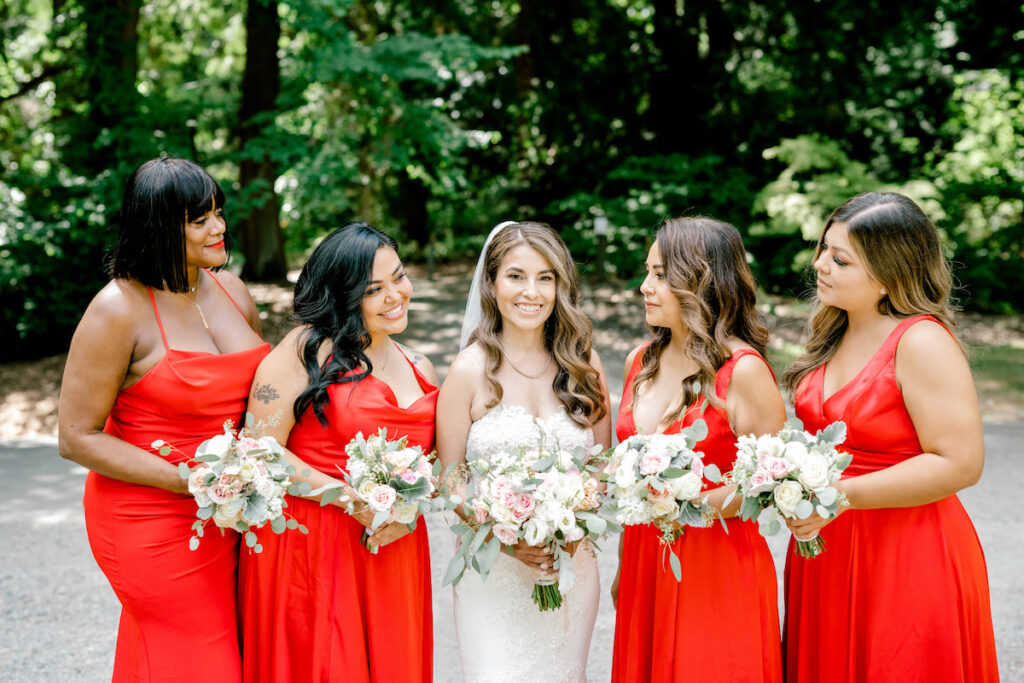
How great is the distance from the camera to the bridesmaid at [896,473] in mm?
2818

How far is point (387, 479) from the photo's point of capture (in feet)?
9.43

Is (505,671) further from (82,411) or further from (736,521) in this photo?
(82,411)

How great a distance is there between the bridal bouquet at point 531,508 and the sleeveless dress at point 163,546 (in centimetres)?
104

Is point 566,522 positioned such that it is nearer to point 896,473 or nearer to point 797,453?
point 797,453

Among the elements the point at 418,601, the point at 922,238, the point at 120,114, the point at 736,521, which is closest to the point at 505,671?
the point at 418,601

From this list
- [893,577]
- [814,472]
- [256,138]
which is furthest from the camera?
[256,138]

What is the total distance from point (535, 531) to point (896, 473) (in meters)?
1.31

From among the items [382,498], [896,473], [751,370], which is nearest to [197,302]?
[382,498]

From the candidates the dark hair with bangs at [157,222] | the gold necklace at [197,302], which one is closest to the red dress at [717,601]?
the gold necklace at [197,302]

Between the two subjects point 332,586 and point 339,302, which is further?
point 339,302

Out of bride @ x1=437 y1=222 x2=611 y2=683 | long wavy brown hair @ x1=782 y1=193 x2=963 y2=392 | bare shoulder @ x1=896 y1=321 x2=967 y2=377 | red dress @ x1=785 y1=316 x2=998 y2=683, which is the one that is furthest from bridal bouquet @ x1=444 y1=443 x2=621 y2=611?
long wavy brown hair @ x1=782 y1=193 x2=963 y2=392

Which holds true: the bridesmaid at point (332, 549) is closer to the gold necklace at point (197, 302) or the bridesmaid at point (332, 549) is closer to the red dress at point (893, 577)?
the gold necklace at point (197, 302)

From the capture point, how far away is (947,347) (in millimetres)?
2861

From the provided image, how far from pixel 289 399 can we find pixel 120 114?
9439 mm
